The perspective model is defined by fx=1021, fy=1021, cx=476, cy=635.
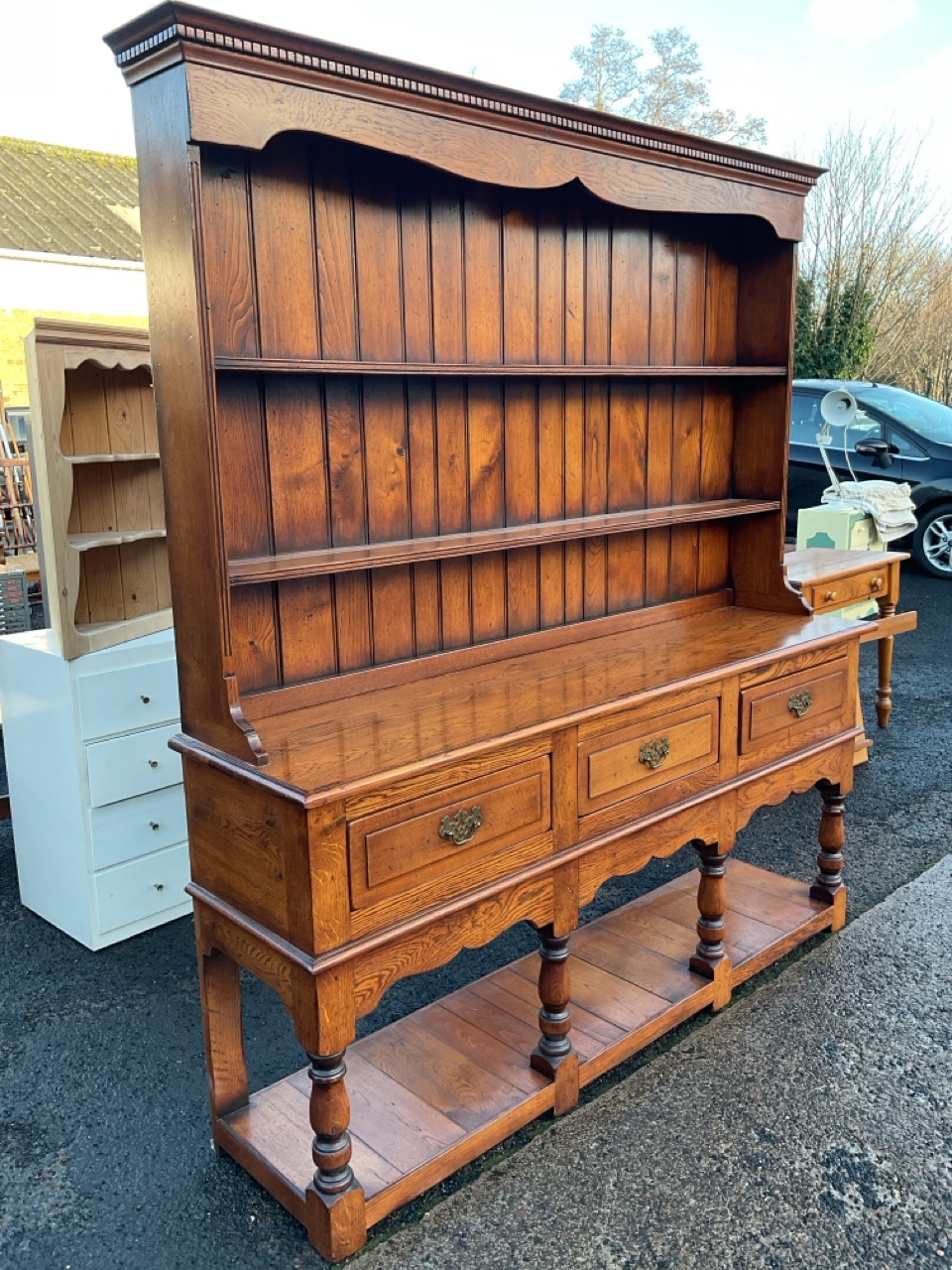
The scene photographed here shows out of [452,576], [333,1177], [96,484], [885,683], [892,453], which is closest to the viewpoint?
[333,1177]

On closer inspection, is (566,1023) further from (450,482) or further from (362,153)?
(362,153)

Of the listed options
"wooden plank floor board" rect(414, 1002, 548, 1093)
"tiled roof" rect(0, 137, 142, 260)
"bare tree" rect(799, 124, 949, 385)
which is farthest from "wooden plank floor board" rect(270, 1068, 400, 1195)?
"bare tree" rect(799, 124, 949, 385)

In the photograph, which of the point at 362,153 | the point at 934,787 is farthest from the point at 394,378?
the point at 934,787

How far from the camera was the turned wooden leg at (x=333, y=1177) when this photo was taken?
161cm

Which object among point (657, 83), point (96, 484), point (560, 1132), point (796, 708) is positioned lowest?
point (560, 1132)

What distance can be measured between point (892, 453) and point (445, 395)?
5.50 meters

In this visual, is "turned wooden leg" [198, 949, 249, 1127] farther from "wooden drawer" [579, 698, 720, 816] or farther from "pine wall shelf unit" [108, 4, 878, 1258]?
"wooden drawer" [579, 698, 720, 816]

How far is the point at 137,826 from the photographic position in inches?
105

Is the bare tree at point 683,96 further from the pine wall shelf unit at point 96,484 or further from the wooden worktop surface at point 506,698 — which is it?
the wooden worktop surface at point 506,698

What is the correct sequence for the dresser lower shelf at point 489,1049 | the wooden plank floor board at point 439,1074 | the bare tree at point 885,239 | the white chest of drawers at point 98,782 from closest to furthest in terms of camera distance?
the dresser lower shelf at point 489,1049
the wooden plank floor board at point 439,1074
the white chest of drawers at point 98,782
the bare tree at point 885,239

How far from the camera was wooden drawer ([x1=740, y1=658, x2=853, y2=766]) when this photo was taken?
2.30m

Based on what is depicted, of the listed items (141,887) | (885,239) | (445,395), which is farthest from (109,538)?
(885,239)

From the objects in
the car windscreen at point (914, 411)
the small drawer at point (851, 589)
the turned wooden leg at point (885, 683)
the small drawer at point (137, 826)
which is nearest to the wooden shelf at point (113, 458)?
the small drawer at point (137, 826)

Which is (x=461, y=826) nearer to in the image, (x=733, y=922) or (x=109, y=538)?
(x=733, y=922)
